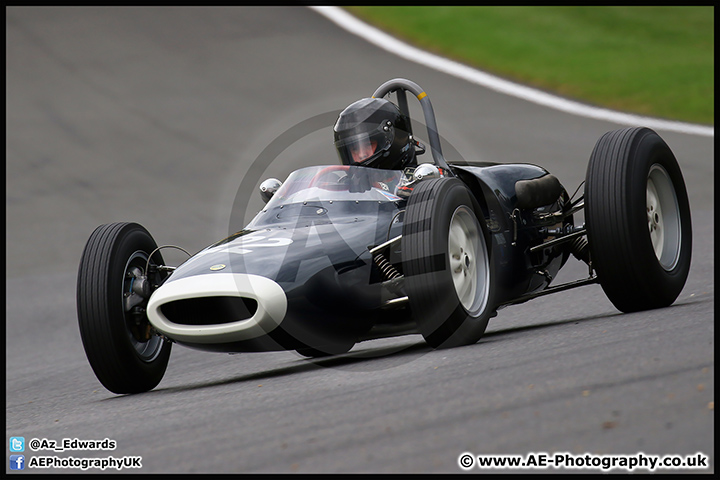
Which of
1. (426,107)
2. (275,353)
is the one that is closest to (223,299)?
(426,107)

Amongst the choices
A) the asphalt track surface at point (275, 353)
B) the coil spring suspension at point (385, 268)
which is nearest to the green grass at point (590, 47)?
the asphalt track surface at point (275, 353)

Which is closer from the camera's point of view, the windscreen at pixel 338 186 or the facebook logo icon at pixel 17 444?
the facebook logo icon at pixel 17 444

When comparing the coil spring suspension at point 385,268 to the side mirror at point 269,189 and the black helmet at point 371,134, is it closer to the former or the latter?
the black helmet at point 371,134

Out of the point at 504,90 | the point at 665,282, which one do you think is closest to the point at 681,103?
the point at 504,90

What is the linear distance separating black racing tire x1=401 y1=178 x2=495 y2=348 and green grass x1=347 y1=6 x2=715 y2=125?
16214 mm

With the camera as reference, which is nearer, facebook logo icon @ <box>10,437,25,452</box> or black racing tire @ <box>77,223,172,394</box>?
facebook logo icon @ <box>10,437,25,452</box>

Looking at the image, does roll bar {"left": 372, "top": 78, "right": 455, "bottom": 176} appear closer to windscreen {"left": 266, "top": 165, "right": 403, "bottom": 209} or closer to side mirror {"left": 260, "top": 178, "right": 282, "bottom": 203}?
windscreen {"left": 266, "top": 165, "right": 403, "bottom": 209}

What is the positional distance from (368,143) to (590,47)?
21322mm

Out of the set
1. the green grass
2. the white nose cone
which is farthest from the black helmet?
the green grass

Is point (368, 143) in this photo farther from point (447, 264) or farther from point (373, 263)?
point (447, 264)

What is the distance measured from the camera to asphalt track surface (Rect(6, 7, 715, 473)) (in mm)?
3512

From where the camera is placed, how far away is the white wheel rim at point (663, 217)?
6.62 metres

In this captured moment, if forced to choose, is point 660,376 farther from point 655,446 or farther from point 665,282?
point 665,282

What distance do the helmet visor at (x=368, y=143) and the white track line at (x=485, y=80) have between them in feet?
44.6
